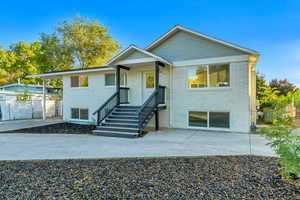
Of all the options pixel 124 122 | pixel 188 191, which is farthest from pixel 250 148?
pixel 124 122

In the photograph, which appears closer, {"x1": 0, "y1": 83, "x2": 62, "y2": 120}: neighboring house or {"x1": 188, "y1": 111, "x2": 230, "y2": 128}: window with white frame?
{"x1": 188, "y1": 111, "x2": 230, "y2": 128}: window with white frame

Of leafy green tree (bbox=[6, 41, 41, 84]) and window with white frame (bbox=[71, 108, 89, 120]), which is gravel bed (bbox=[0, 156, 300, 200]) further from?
leafy green tree (bbox=[6, 41, 41, 84])

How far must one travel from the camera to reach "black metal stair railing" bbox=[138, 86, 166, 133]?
7.77m

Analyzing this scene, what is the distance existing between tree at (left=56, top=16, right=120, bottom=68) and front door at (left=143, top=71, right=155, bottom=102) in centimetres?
1335

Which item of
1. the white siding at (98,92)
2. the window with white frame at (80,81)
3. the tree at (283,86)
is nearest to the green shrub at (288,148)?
the white siding at (98,92)

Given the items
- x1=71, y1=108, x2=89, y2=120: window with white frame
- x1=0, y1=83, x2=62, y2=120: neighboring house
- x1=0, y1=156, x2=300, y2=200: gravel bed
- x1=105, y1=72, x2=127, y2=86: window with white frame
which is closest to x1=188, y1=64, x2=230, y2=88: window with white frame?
x1=105, y1=72, x2=127, y2=86: window with white frame

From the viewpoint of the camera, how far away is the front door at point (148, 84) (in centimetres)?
1029

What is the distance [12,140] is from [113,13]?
12.9 metres

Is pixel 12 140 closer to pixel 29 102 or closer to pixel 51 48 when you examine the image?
pixel 29 102

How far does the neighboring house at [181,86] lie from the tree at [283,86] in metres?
12.5

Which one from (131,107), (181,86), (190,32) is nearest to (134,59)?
(131,107)

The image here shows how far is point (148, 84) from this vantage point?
1038 centimetres

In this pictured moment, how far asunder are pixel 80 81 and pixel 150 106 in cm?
656

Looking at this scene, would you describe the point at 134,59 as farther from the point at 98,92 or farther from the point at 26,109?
the point at 26,109
